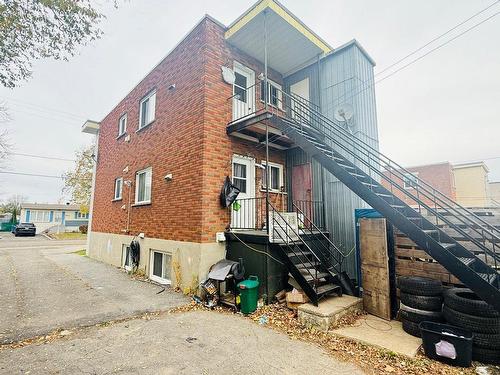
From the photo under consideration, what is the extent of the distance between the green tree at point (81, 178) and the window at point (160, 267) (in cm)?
2596

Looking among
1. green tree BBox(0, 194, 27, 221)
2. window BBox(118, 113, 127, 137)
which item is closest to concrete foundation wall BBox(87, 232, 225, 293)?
window BBox(118, 113, 127, 137)

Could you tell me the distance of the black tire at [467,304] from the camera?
351 centimetres

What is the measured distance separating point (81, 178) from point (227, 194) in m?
29.9

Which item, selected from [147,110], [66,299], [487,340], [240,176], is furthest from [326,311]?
[147,110]

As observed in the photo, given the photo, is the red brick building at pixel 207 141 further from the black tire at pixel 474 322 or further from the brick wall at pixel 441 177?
the brick wall at pixel 441 177

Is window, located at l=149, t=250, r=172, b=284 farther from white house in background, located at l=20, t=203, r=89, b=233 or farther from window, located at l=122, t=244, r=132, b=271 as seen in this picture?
white house in background, located at l=20, t=203, r=89, b=233

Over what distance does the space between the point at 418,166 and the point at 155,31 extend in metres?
27.5

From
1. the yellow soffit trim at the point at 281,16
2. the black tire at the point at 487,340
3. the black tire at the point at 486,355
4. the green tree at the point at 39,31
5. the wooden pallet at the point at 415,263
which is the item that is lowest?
the black tire at the point at 486,355

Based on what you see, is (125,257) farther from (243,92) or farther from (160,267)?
(243,92)

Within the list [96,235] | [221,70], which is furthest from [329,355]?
[96,235]

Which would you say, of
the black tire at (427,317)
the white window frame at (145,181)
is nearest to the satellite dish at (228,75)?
the white window frame at (145,181)

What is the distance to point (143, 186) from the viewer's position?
33.4ft

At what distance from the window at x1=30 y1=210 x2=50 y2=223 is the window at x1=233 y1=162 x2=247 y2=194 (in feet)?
165

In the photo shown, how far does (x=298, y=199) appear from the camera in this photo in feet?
29.4
